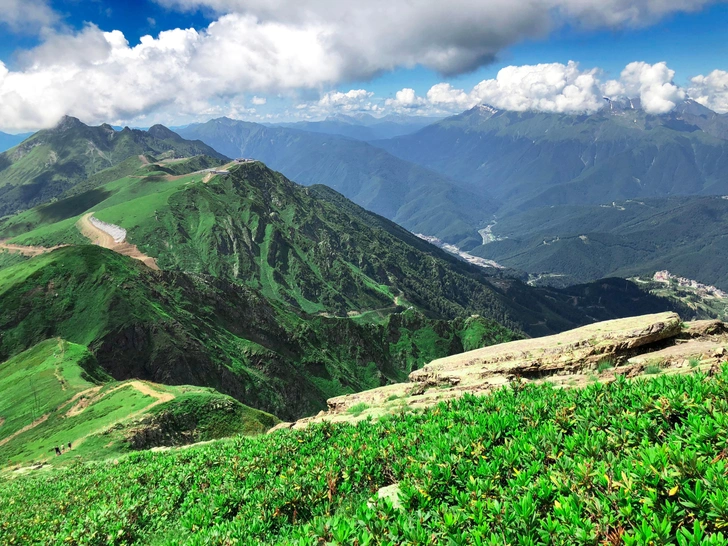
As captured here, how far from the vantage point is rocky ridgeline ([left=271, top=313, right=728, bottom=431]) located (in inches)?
892

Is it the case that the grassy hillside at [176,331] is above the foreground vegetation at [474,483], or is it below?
below

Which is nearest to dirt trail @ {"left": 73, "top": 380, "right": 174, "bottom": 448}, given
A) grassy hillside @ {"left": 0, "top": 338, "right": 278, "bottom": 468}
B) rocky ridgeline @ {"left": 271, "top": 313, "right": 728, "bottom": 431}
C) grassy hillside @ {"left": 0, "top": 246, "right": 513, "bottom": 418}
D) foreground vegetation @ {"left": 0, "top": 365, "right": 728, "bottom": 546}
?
grassy hillside @ {"left": 0, "top": 338, "right": 278, "bottom": 468}

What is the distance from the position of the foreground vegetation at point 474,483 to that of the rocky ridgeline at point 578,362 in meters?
7.30

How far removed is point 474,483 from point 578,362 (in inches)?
786

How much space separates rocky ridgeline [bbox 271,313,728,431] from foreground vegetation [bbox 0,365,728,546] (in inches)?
288

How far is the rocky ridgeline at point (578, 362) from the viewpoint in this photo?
22656 mm

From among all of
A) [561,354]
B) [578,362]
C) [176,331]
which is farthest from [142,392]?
[578,362]

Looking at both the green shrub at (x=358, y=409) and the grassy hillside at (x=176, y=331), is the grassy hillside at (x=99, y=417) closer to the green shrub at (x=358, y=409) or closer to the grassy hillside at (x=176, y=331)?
the green shrub at (x=358, y=409)

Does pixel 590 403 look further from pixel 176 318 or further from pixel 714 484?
pixel 176 318

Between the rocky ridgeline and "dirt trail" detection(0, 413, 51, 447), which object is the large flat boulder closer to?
the rocky ridgeline

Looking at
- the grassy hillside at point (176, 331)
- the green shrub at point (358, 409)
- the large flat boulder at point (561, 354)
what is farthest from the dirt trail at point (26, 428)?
the large flat boulder at point (561, 354)

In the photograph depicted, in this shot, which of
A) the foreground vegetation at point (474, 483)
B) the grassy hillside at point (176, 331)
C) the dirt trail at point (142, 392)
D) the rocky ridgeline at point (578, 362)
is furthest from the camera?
the grassy hillside at point (176, 331)

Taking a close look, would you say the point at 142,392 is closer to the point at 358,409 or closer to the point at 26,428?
the point at 26,428

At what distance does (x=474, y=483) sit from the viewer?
32.7 feet
